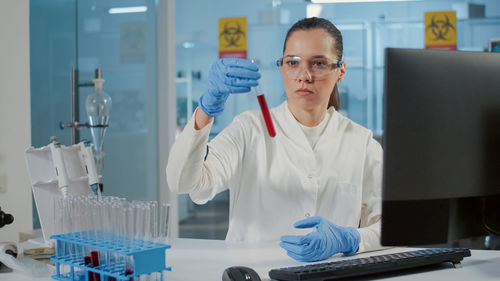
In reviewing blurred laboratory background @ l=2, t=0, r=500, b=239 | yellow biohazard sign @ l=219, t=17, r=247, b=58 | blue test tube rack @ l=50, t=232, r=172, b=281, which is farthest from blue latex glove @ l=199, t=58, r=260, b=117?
yellow biohazard sign @ l=219, t=17, r=247, b=58

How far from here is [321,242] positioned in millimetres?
1329

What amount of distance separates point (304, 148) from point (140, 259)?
1060mm

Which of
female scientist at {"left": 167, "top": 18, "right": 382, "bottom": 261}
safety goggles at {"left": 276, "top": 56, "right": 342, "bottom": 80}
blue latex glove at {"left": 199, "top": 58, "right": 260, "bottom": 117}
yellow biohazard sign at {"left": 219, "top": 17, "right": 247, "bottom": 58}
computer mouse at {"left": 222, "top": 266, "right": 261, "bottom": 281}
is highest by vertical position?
yellow biohazard sign at {"left": 219, "top": 17, "right": 247, "bottom": 58}

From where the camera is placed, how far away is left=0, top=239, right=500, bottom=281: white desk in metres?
1.17

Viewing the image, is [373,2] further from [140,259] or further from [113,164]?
[140,259]

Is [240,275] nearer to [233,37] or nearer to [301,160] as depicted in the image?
[301,160]

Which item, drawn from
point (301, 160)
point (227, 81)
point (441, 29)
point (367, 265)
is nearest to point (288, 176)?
point (301, 160)

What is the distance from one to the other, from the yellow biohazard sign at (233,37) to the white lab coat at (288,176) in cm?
162

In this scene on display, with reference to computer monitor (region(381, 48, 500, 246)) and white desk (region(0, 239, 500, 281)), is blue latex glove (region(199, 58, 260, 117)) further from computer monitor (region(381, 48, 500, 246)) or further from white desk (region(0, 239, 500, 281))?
computer monitor (region(381, 48, 500, 246))

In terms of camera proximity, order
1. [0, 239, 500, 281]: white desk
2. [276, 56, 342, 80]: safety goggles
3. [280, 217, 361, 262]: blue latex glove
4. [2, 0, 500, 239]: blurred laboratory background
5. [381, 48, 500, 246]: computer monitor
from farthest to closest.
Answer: [2, 0, 500, 239]: blurred laboratory background < [276, 56, 342, 80]: safety goggles < [280, 217, 361, 262]: blue latex glove < [0, 239, 500, 281]: white desk < [381, 48, 500, 246]: computer monitor

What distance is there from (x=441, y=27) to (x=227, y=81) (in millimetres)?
2337

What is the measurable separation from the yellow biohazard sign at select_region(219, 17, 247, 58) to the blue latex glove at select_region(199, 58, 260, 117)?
209 centimetres

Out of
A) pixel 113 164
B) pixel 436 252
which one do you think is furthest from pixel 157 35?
pixel 436 252

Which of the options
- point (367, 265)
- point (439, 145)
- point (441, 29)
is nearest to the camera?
point (439, 145)
